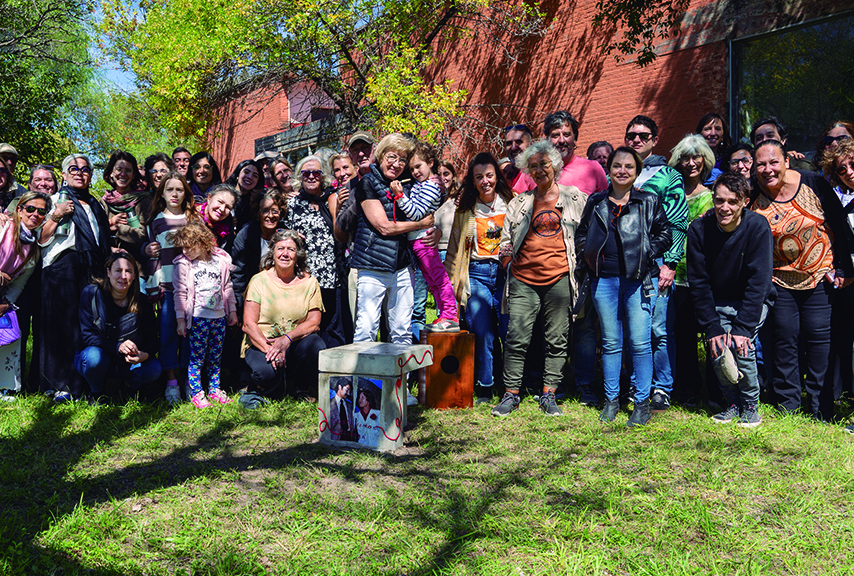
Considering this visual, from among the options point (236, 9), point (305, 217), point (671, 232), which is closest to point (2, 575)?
point (305, 217)

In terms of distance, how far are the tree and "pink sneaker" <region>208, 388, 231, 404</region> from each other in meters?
6.76

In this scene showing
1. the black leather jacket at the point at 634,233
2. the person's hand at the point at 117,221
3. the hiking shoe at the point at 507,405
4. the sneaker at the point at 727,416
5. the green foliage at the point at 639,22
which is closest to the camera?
the black leather jacket at the point at 634,233

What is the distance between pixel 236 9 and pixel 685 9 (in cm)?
797

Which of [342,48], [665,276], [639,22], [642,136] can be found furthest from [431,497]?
[342,48]

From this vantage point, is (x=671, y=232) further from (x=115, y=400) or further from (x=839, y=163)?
(x=115, y=400)

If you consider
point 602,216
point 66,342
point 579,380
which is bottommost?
point 579,380

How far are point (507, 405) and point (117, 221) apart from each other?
3893 mm

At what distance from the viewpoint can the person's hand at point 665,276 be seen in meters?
4.97

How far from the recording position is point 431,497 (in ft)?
11.8

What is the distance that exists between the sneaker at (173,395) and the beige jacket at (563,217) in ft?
9.39

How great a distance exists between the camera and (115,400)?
553cm

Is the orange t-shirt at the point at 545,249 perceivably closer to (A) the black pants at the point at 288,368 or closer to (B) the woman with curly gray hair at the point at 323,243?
(B) the woman with curly gray hair at the point at 323,243

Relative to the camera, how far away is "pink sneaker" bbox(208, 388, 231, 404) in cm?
555

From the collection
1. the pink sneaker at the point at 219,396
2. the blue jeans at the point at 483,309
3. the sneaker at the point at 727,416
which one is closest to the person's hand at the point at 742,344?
the sneaker at the point at 727,416
